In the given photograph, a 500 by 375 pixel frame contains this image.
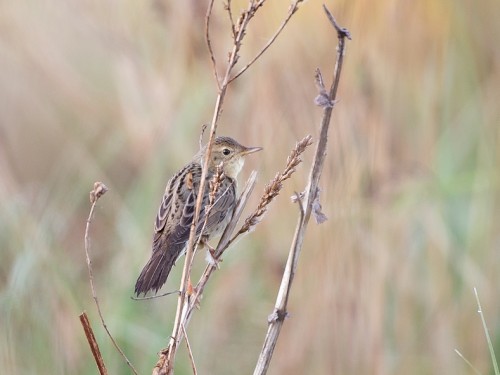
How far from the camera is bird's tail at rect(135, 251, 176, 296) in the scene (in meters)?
2.71

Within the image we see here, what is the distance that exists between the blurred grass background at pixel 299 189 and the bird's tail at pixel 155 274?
534 mm

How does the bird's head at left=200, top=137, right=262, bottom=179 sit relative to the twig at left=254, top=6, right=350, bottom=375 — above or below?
above

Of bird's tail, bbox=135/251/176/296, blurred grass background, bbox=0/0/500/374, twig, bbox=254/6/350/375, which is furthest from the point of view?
blurred grass background, bbox=0/0/500/374

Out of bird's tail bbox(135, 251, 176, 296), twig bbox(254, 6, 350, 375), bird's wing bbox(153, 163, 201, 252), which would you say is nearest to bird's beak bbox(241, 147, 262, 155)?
bird's wing bbox(153, 163, 201, 252)

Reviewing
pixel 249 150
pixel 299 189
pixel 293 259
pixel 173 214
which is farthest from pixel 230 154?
pixel 293 259

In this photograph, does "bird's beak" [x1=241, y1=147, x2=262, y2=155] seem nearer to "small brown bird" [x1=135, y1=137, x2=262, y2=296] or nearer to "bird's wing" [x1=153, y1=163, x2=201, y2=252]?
"small brown bird" [x1=135, y1=137, x2=262, y2=296]

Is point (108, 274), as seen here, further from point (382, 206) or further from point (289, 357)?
point (382, 206)

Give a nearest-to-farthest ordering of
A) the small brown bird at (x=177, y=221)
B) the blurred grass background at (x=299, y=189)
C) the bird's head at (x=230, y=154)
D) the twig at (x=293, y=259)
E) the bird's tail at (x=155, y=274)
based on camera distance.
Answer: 1. the twig at (x=293, y=259)
2. the bird's tail at (x=155, y=274)
3. the small brown bird at (x=177, y=221)
4. the blurred grass background at (x=299, y=189)
5. the bird's head at (x=230, y=154)

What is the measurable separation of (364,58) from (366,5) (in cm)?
19

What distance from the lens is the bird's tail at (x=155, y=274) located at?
8.87ft

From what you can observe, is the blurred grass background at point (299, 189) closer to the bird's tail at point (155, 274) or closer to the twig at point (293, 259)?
the bird's tail at point (155, 274)

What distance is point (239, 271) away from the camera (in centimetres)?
382

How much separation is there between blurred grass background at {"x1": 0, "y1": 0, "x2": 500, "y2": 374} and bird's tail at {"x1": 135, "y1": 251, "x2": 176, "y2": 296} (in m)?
0.53

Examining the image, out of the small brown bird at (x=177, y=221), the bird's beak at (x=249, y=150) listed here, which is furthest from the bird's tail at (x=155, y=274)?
the bird's beak at (x=249, y=150)
